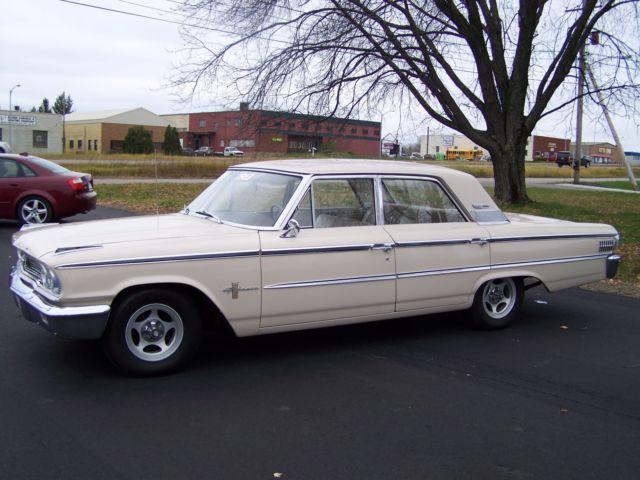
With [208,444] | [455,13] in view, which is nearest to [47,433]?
[208,444]

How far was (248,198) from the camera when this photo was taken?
5500 millimetres

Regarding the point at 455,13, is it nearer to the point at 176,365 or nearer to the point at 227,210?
the point at 227,210

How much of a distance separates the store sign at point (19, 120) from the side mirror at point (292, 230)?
66.7m

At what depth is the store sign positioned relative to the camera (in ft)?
209

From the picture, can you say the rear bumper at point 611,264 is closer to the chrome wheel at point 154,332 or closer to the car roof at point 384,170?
the car roof at point 384,170

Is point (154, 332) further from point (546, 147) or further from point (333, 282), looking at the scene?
point (546, 147)

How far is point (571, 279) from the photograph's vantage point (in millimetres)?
6531

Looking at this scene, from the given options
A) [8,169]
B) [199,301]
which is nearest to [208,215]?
[199,301]

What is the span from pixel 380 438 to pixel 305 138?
14.8 m

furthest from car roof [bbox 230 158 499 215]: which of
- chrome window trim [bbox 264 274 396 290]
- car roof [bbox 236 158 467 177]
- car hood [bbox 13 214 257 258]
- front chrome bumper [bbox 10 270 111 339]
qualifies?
front chrome bumper [bbox 10 270 111 339]

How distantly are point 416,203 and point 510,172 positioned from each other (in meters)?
11.7

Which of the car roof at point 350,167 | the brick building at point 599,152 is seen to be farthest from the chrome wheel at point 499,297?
the brick building at point 599,152

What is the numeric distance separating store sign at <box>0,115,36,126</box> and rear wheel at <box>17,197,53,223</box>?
190ft

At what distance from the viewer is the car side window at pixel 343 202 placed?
535cm
